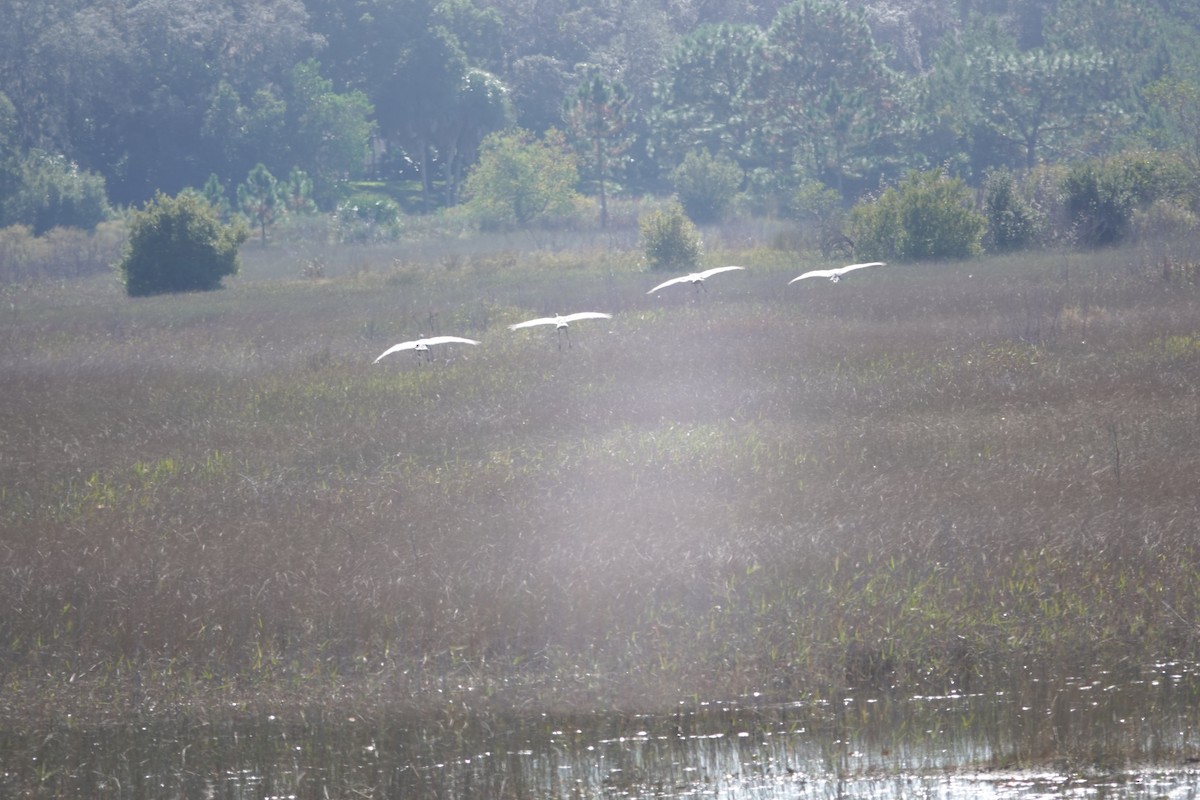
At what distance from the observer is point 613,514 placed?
9062mm

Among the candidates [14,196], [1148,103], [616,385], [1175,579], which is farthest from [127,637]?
[1148,103]

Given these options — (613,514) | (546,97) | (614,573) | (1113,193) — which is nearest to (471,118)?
(546,97)

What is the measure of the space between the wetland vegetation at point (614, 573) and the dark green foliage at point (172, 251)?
16418 mm

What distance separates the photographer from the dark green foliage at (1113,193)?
29875 millimetres

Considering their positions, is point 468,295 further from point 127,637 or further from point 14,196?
point 14,196

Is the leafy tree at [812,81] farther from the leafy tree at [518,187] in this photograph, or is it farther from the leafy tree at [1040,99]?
the leafy tree at [518,187]

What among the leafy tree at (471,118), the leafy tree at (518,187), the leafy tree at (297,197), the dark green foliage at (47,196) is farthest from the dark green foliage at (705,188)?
the dark green foliage at (47,196)

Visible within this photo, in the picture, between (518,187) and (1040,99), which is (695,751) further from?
(1040,99)

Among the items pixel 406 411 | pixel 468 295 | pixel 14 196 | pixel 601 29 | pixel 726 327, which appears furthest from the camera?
pixel 601 29

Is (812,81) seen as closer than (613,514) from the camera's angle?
No

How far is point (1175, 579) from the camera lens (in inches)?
284

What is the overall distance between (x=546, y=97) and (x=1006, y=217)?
4988cm

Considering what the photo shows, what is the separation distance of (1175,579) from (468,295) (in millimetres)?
20082

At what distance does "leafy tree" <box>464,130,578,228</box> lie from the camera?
52.8 metres
